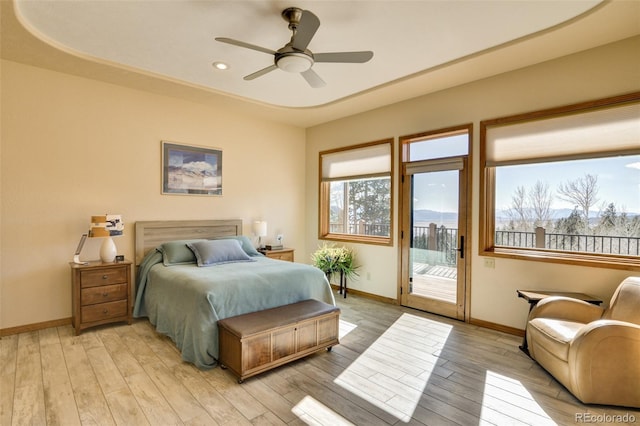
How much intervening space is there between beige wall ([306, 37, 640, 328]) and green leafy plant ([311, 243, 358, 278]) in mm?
175

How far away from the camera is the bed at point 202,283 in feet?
9.45

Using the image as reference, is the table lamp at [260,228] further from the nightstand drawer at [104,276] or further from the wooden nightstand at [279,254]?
the nightstand drawer at [104,276]

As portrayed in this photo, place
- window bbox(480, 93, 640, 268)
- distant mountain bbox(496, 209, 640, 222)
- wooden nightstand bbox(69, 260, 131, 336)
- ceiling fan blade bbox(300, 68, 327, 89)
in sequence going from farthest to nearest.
A: wooden nightstand bbox(69, 260, 131, 336) → distant mountain bbox(496, 209, 640, 222) → window bbox(480, 93, 640, 268) → ceiling fan blade bbox(300, 68, 327, 89)

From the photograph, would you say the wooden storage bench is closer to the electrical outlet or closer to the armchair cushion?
the armchair cushion

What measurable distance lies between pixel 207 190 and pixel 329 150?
2262 mm

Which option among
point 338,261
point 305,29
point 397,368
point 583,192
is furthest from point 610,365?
point 338,261

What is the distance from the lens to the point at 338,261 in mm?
5371

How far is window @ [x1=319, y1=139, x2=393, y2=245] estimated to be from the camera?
16.8ft

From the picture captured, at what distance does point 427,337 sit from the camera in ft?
11.8

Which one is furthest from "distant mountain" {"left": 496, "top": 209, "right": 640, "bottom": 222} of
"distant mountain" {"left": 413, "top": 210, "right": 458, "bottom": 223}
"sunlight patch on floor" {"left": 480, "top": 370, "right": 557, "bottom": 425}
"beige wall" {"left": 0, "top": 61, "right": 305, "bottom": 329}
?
"beige wall" {"left": 0, "top": 61, "right": 305, "bottom": 329}

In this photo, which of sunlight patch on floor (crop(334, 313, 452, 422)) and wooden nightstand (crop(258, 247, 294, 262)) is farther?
wooden nightstand (crop(258, 247, 294, 262))

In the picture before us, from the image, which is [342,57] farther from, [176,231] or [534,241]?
[176,231]

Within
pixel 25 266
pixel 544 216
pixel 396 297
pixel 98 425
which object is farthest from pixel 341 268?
pixel 25 266

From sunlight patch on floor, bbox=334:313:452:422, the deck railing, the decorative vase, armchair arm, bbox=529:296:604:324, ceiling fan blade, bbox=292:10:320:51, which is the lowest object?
sunlight patch on floor, bbox=334:313:452:422
